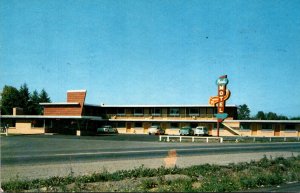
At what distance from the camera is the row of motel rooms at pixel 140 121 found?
A: 56188 mm

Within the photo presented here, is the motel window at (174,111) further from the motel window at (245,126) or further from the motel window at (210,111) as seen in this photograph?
the motel window at (245,126)

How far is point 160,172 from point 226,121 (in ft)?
150

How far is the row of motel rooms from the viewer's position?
56.2 m

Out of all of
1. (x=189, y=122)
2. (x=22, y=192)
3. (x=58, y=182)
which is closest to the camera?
Answer: (x=22, y=192)

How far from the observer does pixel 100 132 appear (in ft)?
205

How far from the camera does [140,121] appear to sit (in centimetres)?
6366

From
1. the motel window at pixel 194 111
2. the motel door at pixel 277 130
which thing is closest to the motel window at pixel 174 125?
the motel window at pixel 194 111

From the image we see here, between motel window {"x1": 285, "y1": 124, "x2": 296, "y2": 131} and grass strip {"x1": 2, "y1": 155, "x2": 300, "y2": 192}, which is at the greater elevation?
motel window {"x1": 285, "y1": 124, "x2": 296, "y2": 131}

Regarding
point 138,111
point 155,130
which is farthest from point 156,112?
point 155,130

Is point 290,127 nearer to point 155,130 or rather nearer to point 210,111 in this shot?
point 210,111

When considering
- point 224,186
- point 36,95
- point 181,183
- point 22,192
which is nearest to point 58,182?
point 22,192

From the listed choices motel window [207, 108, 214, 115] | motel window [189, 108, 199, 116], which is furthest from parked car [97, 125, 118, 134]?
motel window [207, 108, 214, 115]

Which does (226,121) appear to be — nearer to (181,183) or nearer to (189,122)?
(189,122)

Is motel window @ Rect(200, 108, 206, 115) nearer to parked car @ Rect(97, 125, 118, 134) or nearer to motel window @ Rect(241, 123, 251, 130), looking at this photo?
motel window @ Rect(241, 123, 251, 130)
